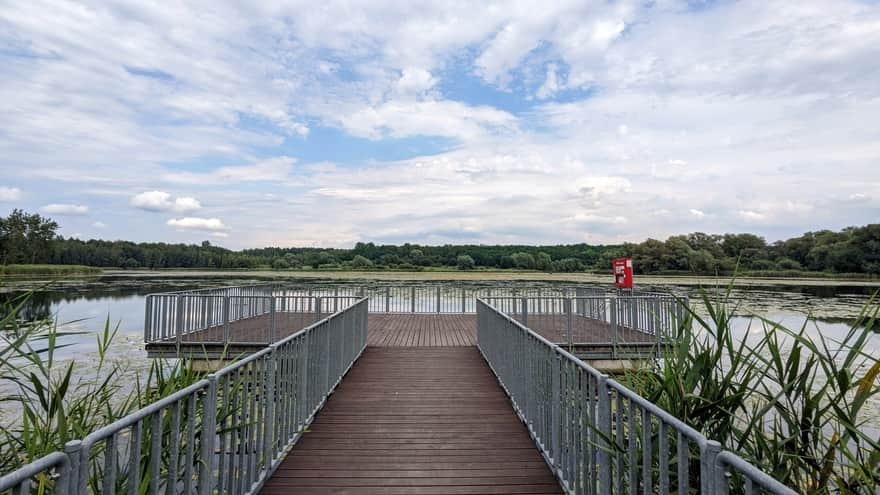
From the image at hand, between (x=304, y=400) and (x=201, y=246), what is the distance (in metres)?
69.3

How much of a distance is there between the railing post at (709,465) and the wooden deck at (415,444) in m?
1.86

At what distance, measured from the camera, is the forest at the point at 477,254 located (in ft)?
136

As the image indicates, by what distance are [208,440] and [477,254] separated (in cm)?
5229

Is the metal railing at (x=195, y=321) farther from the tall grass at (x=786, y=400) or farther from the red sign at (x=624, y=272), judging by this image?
the tall grass at (x=786, y=400)

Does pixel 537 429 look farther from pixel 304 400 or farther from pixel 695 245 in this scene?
pixel 695 245

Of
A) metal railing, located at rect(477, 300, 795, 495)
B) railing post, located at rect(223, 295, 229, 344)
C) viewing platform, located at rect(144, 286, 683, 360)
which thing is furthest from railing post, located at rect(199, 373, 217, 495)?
railing post, located at rect(223, 295, 229, 344)

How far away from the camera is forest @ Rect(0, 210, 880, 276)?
4150cm

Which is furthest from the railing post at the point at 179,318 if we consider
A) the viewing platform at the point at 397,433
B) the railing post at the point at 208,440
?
the railing post at the point at 208,440

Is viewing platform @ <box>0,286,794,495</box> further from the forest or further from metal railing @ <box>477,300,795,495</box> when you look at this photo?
→ the forest

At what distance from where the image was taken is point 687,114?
14844 millimetres

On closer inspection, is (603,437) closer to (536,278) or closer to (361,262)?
(536,278)

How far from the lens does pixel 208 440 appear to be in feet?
7.61

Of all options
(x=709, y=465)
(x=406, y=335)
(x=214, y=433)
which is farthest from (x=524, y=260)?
(x=709, y=465)

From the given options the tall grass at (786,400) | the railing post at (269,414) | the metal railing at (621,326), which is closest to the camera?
the tall grass at (786,400)
